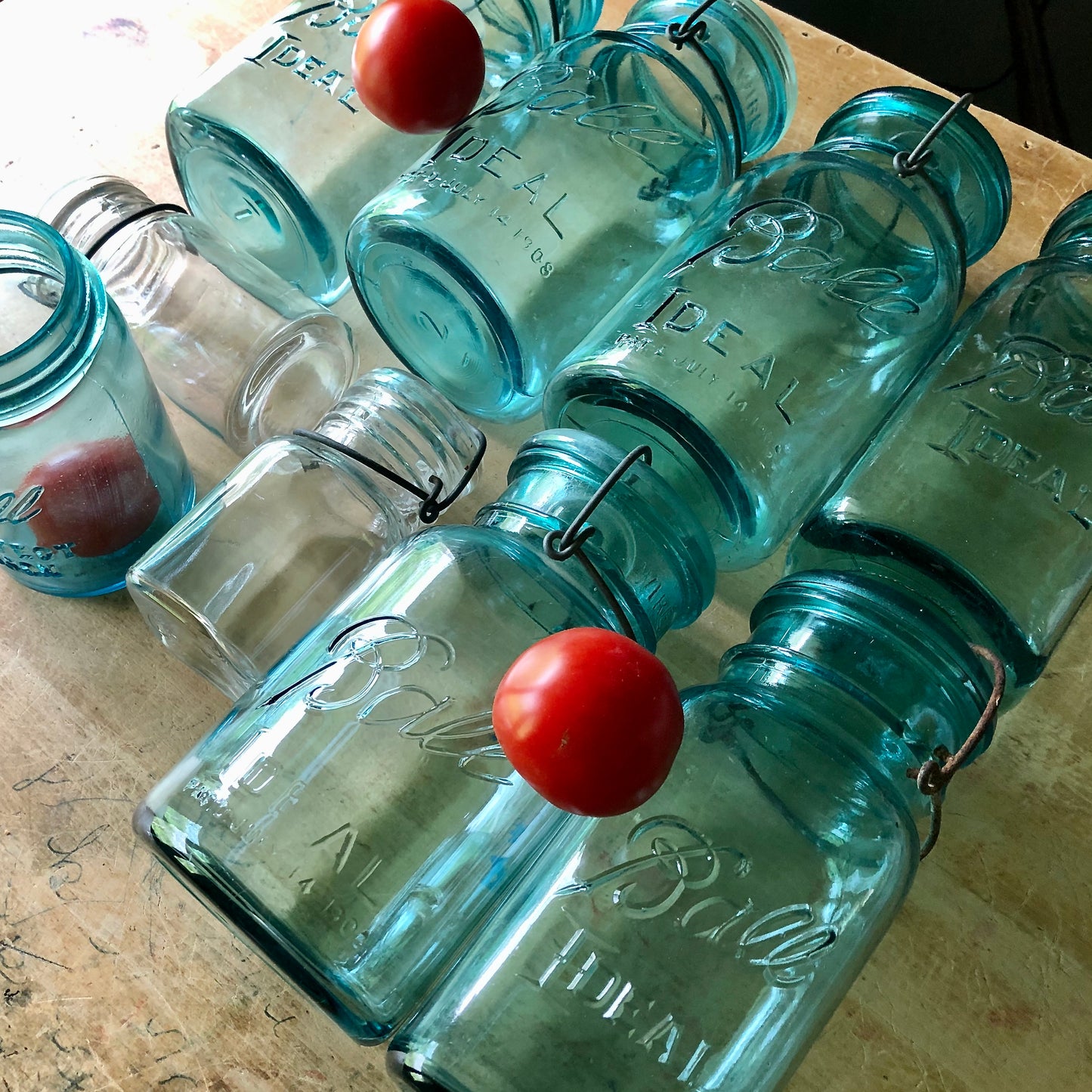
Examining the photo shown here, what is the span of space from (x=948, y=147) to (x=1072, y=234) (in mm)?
82

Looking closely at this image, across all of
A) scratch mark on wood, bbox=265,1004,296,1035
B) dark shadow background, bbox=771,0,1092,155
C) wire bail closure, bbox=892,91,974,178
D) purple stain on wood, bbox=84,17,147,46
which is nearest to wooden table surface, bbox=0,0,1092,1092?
scratch mark on wood, bbox=265,1004,296,1035

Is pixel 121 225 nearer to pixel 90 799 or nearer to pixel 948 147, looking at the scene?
pixel 90 799

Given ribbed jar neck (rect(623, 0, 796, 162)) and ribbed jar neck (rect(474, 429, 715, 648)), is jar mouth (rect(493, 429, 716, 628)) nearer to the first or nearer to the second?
ribbed jar neck (rect(474, 429, 715, 648))

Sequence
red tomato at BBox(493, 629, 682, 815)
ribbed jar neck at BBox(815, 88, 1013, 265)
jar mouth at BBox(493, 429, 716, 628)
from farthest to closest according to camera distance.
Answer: ribbed jar neck at BBox(815, 88, 1013, 265)
jar mouth at BBox(493, 429, 716, 628)
red tomato at BBox(493, 629, 682, 815)

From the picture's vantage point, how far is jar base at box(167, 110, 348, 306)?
0.61 meters

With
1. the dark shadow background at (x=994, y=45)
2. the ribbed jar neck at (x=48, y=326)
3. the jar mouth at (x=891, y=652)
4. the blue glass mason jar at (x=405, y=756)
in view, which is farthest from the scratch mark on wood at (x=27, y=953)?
the dark shadow background at (x=994, y=45)

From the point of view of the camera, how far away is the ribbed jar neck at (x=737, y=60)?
0.60 m

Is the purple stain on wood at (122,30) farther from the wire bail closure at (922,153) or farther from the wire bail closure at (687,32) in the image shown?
the wire bail closure at (922,153)

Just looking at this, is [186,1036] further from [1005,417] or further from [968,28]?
[968,28]

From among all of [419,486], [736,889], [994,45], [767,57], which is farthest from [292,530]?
[994,45]

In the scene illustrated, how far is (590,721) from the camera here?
0.37m

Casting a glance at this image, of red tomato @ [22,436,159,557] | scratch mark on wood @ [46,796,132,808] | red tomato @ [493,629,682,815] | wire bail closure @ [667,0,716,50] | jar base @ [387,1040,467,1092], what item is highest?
wire bail closure @ [667,0,716,50]

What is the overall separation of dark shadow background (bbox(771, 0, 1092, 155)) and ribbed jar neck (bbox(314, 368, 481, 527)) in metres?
1.02

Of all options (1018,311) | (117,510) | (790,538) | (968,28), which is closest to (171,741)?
(117,510)
